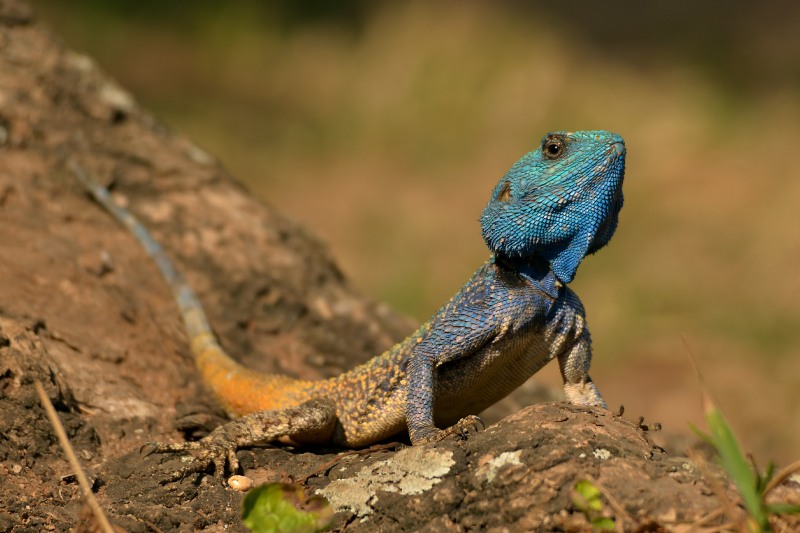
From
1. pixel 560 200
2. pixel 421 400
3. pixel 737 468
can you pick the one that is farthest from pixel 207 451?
pixel 737 468

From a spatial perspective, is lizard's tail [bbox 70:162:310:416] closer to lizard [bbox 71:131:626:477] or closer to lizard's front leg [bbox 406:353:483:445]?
lizard [bbox 71:131:626:477]

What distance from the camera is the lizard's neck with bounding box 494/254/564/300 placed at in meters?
5.11

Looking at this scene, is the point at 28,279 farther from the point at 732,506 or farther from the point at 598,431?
the point at 732,506

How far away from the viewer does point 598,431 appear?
13.6 feet

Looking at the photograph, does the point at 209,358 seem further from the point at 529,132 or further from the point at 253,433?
the point at 529,132

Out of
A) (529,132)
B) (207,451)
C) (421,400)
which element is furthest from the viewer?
(529,132)

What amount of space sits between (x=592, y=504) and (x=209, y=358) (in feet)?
11.5

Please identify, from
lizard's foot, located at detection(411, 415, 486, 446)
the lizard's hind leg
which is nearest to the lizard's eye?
lizard's foot, located at detection(411, 415, 486, 446)

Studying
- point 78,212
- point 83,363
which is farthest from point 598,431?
point 78,212

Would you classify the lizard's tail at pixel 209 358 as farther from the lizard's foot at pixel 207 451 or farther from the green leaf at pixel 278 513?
the green leaf at pixel 278 513

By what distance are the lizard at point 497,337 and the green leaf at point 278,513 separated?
1037 mm

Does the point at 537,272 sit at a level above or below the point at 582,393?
above

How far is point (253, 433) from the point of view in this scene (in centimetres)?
513

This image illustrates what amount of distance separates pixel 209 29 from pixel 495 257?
14485mm
